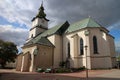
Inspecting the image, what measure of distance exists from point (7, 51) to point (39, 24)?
1617cm

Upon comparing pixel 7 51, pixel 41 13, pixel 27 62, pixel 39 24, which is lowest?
pixel 27 62

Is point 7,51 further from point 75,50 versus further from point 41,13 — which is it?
point 75,50

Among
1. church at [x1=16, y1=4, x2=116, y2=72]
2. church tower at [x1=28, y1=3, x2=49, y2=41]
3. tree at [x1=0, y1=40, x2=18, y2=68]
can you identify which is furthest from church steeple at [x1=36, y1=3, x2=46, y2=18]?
tree at [x1=0, y1=40, x2=18, y2=68]

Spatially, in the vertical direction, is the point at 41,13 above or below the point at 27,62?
above

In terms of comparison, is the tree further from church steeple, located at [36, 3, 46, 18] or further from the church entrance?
the church entrance

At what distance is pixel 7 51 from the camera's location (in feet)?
152

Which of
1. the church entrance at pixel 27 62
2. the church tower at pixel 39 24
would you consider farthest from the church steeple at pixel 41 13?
the church entrance at pixel 27 62

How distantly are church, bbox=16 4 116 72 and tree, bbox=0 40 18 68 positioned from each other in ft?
49.2

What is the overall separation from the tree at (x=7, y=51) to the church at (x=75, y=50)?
1501 centimetres

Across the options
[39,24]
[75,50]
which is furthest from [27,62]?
[39,24]

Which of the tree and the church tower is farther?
the tree

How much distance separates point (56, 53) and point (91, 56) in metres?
9.64

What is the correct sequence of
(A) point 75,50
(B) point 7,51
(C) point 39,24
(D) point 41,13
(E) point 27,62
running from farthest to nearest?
(B) point 7,51
(D) point 41,13
(C) point 39,24
(E) point 27,62
(A) point 75,50

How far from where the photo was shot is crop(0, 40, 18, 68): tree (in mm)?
45031
